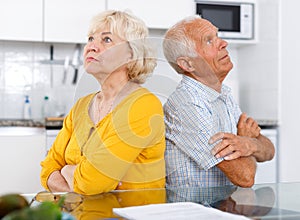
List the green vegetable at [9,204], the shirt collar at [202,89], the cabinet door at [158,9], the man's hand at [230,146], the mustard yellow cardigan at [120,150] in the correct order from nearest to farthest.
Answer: the green vegetable at [9,204] → the mustard yellow cardigan at [120,150] → the man's hand at [230,146] → the shirt collar at [202,89] → the cabinet door at [158,9]

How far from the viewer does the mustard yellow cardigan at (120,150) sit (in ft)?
4.69

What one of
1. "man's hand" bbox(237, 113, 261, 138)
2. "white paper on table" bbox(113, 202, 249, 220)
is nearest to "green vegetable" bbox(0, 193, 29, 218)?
"white paper on table" bbox(113, 202, 249, 220)

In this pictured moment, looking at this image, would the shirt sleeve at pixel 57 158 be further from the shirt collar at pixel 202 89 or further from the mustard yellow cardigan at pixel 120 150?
the shirt collar at pixel 202 89

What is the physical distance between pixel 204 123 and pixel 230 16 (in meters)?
2.10

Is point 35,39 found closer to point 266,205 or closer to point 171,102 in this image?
point 171,102

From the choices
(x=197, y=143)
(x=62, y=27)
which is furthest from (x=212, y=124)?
(x=62, y=27)

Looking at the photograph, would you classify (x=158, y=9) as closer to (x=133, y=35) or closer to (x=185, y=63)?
(x=185, y=63)

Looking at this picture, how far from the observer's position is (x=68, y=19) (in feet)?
10.7

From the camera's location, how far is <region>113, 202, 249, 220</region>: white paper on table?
1023 mm

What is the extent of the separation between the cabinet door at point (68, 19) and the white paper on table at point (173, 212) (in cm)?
227

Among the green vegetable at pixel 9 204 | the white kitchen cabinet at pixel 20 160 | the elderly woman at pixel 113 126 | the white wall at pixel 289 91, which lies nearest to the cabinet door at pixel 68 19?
the white kitchen cabinet at pixel 20 160

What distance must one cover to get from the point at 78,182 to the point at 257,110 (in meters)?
2.40

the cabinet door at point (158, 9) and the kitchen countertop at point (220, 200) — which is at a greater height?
the cabinet door at point (158, 9)

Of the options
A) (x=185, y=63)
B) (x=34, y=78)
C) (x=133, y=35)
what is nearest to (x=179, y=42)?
(x=185, y=63)
